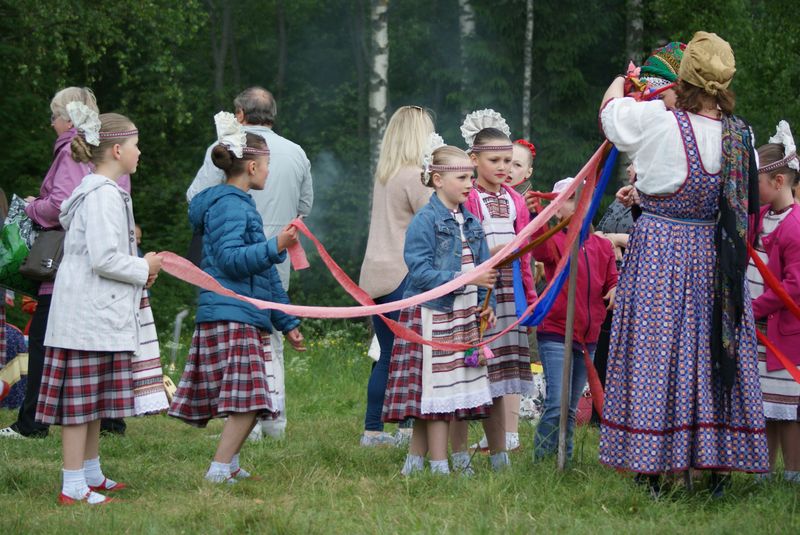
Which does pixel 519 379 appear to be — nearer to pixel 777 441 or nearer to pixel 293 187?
pixel 777 441

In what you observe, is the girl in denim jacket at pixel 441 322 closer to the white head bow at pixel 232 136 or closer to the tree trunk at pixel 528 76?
the white head bow at pixel 232 136

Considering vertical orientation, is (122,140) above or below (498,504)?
above

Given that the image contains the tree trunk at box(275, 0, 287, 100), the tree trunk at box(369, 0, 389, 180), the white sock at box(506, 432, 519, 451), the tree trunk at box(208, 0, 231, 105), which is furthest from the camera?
the tree trunk at box(275, 0, 287, 100)

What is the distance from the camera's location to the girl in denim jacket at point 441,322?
220 inches

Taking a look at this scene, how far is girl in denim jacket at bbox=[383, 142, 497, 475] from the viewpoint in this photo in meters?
5.59

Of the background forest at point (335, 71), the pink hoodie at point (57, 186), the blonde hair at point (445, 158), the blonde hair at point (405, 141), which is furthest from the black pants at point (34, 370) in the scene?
the background forest at point (335, 71)

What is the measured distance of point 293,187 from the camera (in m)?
7.46

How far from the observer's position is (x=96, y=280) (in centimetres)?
520

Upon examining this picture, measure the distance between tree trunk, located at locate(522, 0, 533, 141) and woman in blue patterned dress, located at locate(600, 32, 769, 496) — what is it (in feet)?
47.6

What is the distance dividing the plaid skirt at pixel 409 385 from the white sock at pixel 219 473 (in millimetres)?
828

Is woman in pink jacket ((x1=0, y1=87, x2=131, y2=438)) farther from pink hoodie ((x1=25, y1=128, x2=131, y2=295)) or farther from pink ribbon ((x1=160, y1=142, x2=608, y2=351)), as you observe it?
pink ribbon ((x1=160, y1=142, x2=608, y2=351))

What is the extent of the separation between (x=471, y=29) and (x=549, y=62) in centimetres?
157

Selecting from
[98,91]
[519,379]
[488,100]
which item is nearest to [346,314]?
[519,379]

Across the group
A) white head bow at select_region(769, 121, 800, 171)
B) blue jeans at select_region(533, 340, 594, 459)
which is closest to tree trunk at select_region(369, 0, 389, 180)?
blue jeans at select_region(533, 340, 594, 459)
